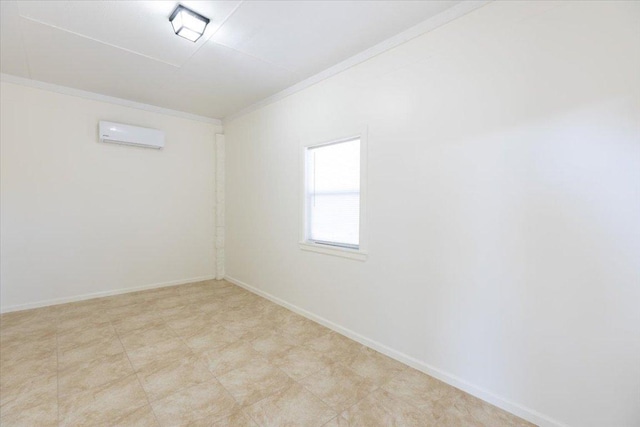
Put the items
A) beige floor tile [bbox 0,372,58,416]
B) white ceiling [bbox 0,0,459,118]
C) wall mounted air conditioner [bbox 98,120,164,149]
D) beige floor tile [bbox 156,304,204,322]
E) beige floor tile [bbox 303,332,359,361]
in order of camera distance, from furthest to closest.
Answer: wall mounted air conditioner [bbox 98,120,164,149]
beige floor tile [bbox 156,304,204,322]
beige floor tile [bbox 303,332,359,361]
white ceiling [bbox 0,0,459,118]
beige floor tile [bbox 0,372,58,416]

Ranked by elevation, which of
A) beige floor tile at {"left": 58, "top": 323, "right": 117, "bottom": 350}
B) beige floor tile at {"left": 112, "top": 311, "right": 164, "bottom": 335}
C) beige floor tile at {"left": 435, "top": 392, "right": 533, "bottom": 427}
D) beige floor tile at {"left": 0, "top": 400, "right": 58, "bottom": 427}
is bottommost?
beige floor tile at {"left": 435, "top": 392, "right": 533, "bottom": 427}

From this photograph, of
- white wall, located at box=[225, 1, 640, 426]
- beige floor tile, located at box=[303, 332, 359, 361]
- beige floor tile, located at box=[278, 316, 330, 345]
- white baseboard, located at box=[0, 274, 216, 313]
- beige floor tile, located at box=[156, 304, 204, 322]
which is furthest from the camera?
white baseboard, located at box=[0, 274, 216, 313]

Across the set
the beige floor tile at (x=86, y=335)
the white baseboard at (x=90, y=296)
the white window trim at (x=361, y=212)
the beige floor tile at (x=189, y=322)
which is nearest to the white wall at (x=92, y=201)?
the white baseboard at (x=90, y=296)

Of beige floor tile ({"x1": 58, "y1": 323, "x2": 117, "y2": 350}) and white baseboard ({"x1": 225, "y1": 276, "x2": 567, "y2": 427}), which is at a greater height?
white baseboard ({"x1": 225, "y1": 276, "x2": 567, "y2": 427})

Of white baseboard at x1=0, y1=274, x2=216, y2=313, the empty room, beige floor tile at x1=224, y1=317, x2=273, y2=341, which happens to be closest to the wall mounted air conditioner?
the empty room

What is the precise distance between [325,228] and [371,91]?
1.49 metres

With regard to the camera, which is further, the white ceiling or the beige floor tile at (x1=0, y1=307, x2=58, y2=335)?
the beige floor tile at (x1=0, y1=307, x2=58, y2=335)

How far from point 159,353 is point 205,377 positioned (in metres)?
0.63

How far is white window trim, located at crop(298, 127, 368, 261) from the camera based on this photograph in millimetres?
2680

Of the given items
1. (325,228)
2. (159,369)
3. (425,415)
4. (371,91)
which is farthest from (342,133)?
(159,369)

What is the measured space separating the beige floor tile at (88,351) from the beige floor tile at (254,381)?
Answer: 1.15 meters

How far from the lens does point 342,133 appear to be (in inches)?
114

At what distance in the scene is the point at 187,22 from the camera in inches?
87.1

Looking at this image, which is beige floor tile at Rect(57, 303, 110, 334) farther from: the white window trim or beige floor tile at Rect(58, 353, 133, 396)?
the white window trim
